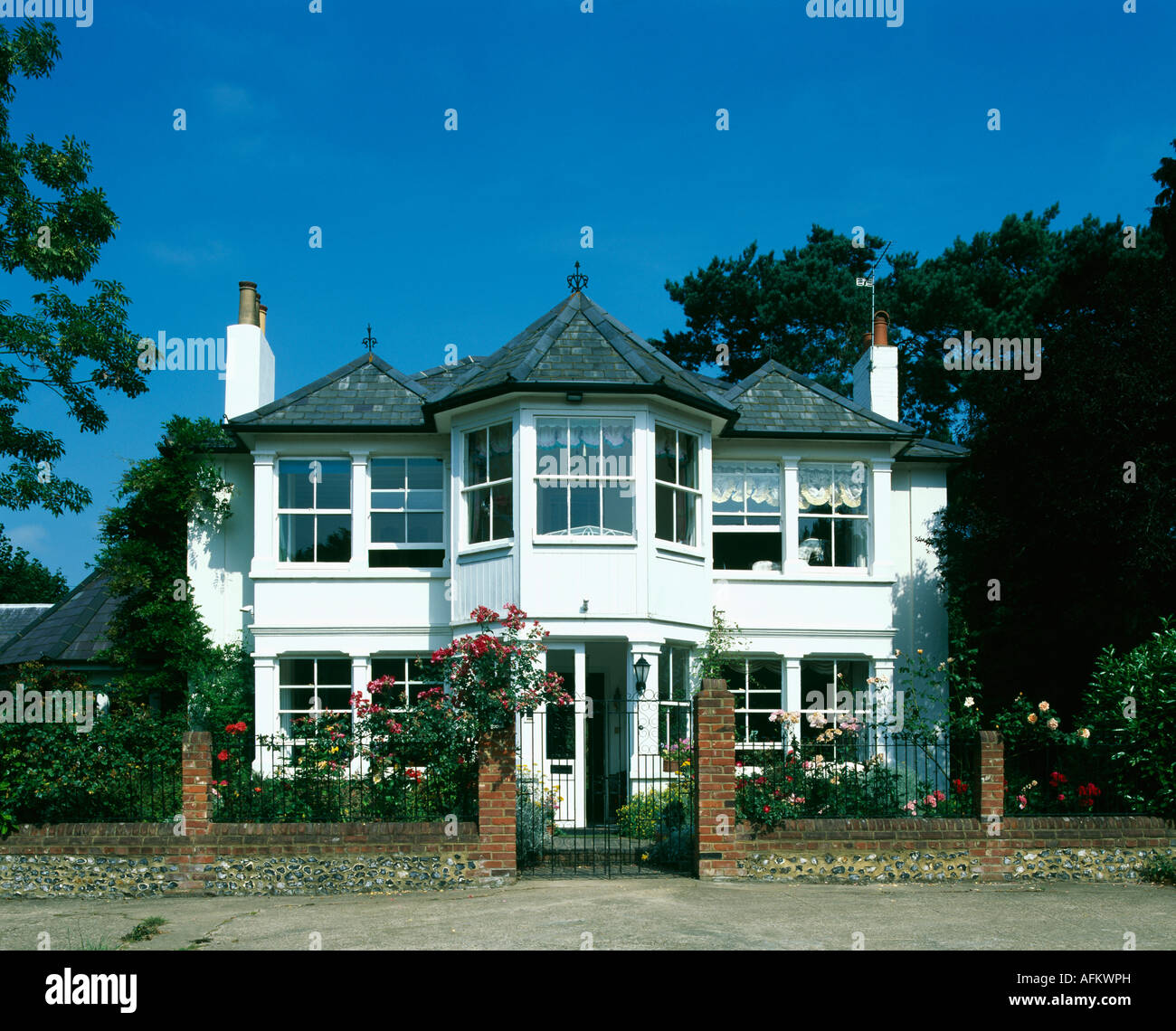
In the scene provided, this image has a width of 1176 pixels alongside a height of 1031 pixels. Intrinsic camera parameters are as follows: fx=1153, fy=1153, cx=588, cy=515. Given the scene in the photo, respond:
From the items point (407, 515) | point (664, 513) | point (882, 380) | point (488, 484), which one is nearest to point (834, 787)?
point (664, 513)

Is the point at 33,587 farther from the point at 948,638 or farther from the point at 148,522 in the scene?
the point at 948,638

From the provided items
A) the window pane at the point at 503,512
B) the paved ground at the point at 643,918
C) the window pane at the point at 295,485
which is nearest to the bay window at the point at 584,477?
the window pane at the point at 503,512

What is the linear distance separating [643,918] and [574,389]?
8289mm

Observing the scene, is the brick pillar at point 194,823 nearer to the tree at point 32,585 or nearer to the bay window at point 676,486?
the bay window at point 676,486

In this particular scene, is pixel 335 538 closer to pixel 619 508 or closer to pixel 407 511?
pixel 407 511

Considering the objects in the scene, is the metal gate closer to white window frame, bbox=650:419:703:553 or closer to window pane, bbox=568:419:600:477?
white window frame, bbox=650:419:703:553

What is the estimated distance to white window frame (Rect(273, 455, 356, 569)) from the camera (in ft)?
58.9

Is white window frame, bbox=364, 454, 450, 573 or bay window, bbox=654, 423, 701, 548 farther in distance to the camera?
white window frame, bbox=364, 454, 450, 573

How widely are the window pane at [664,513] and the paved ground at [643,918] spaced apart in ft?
20.3

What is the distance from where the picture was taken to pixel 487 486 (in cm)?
1683

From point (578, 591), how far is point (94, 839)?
6938 millimetres

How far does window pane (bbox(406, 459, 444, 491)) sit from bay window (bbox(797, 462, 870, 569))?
19.3 feet

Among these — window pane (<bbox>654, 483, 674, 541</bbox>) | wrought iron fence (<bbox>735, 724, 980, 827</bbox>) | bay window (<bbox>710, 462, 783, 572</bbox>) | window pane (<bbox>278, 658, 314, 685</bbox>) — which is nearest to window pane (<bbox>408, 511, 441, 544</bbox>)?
window pane (<bbox>278, 658, 314, 685</bbox>)
